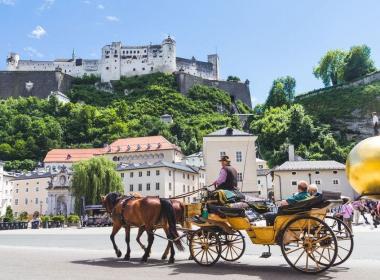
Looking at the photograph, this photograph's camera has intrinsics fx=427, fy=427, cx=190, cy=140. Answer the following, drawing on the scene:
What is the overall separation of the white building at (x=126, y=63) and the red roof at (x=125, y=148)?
48264mm

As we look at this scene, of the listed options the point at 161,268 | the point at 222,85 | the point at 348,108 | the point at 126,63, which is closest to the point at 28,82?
the point at 126,63

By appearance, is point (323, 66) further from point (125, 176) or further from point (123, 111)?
point (125, 176)

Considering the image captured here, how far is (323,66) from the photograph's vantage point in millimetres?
119250

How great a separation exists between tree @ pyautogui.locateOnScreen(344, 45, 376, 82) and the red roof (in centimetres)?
5055

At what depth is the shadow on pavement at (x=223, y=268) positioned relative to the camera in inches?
323

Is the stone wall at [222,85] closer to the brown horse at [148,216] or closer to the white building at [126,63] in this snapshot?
the white building at [126,63]

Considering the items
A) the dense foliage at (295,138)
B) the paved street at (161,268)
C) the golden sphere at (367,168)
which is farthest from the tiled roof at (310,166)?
the golden sphere at (367,168)

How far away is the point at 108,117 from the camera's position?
122625mm

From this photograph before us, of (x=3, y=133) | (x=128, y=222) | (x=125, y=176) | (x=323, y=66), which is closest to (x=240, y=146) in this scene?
(x=125, y=176)

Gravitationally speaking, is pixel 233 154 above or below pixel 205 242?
above

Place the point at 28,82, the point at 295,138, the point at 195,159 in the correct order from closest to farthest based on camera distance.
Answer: the point at 295,138, the point at 195,159, the point at 28,82

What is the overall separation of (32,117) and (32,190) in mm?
49029

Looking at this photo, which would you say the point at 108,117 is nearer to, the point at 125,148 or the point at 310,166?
the point at 125,148

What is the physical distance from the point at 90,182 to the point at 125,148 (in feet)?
126
